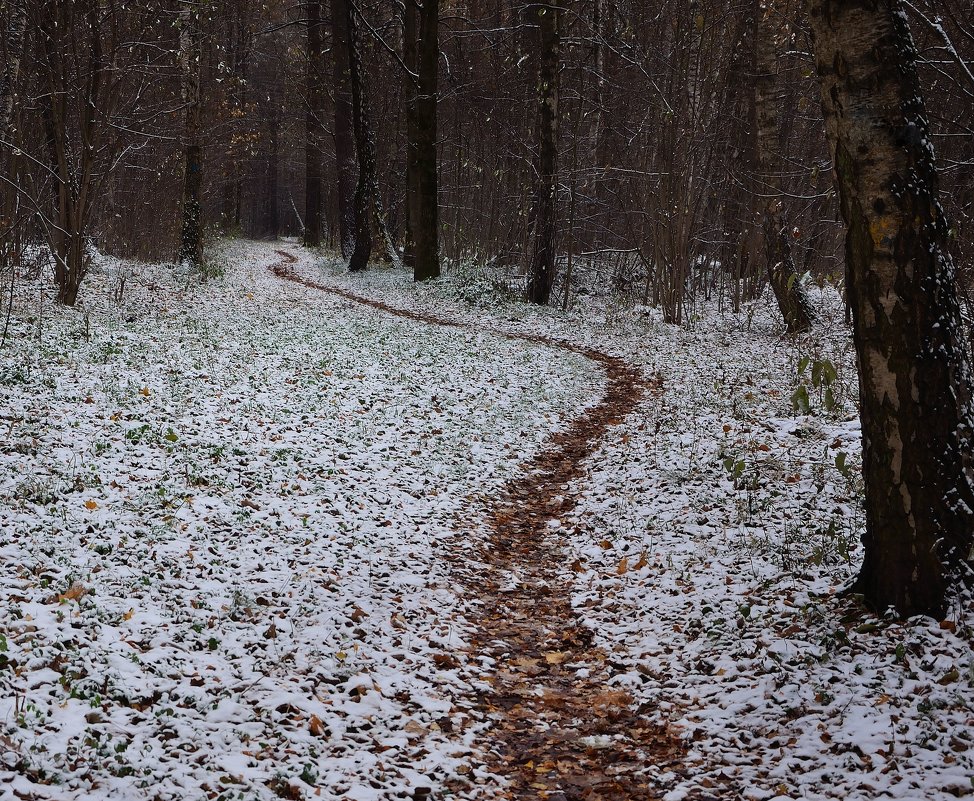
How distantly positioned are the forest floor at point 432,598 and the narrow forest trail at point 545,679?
0.08 feet

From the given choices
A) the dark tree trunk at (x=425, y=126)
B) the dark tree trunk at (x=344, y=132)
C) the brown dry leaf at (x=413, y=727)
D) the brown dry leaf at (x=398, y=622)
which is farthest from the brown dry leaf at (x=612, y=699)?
the dark tree trunk at (x=344, y=132)

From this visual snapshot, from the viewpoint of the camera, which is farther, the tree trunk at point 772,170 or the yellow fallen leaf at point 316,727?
the tree trunk at point 772,170

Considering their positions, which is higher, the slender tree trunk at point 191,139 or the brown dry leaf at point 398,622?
the slender tree trunk at point 191,139

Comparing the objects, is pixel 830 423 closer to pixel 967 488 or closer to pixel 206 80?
pixel 967 488

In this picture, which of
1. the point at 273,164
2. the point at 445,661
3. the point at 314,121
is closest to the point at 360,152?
the point at 314,121

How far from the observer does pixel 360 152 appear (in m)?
23.5

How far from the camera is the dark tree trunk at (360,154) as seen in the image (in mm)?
22641

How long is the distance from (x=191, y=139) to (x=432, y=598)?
1751cm

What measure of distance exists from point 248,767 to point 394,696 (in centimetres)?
107

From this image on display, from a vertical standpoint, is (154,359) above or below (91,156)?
below

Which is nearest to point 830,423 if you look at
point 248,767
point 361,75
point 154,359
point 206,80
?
point 248,767

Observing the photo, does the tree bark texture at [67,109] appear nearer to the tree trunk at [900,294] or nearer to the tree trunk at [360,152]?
the tree trunk at [360,152]

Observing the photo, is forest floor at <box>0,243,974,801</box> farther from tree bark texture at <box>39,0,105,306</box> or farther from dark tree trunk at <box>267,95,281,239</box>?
dark tree trunk at <box>267,95,281,239</box>

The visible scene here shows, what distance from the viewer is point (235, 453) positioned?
7.53 meters
